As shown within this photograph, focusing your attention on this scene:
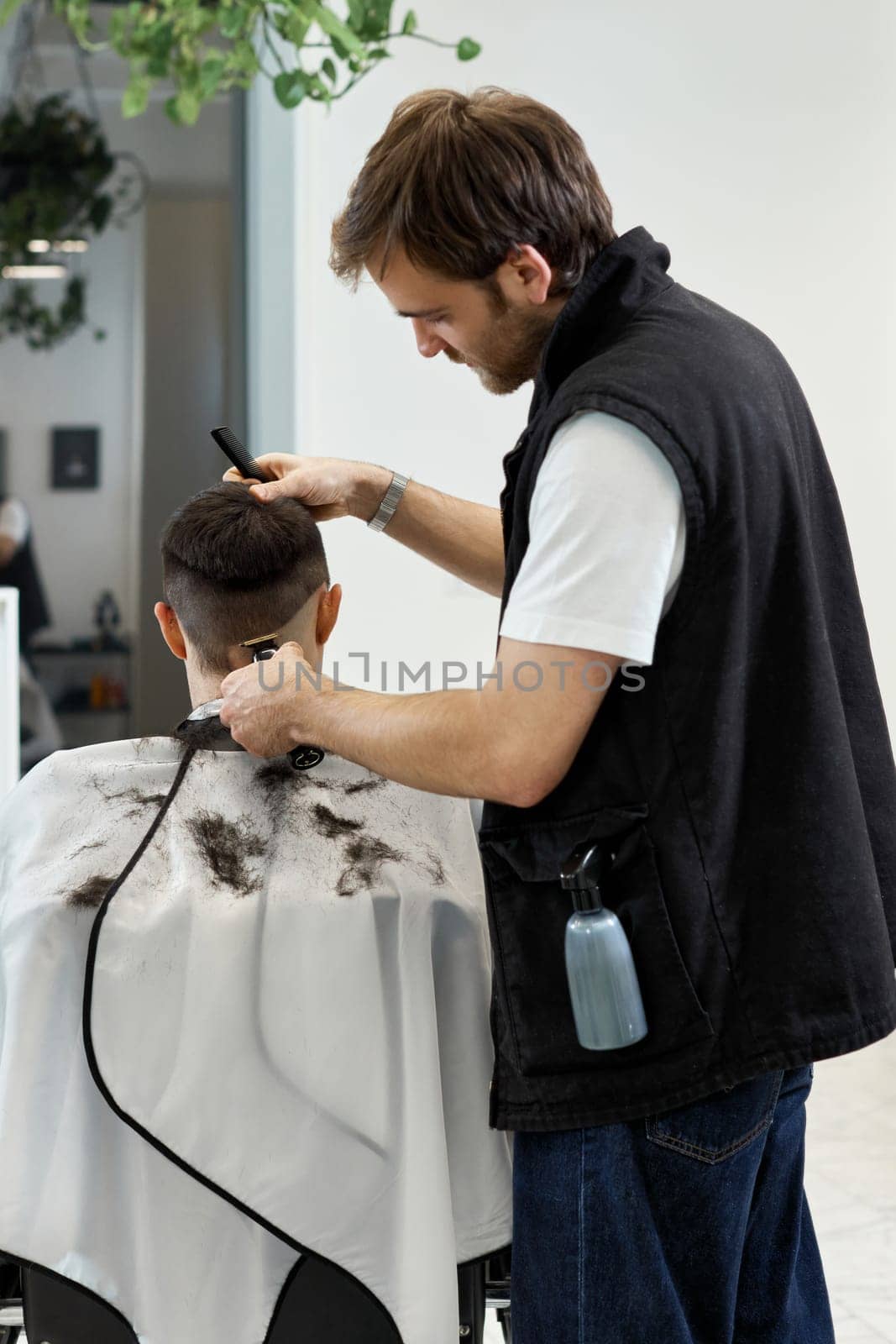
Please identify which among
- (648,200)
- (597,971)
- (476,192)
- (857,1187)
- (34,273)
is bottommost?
(857,1187)

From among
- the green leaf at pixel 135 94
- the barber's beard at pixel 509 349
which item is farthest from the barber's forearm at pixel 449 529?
the green leaf at pixel 135 94

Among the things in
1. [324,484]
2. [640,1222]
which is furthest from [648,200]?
[640,1222]

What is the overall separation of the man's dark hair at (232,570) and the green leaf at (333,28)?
1.36m

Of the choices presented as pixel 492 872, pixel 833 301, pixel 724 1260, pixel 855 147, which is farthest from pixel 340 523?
pixel 724 1260

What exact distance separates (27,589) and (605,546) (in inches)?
110

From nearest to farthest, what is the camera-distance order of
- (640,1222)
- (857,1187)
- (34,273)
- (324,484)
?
(640,1222)
(324,484)
(857,1187)
(34,273)

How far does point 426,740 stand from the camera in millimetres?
1236

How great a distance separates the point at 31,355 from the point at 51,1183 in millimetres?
2758

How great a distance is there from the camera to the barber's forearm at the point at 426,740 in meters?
1.19

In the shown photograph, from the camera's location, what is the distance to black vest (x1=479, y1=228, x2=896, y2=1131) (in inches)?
46.8

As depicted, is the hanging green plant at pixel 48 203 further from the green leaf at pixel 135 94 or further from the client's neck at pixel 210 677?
the client's neck at pixel 210 677

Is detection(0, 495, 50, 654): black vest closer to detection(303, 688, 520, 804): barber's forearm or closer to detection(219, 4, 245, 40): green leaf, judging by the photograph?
detection(219, 4, 245, 40): green leaf

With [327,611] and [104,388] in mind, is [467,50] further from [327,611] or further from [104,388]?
[327,611]

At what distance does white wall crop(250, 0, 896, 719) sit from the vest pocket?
202cm
